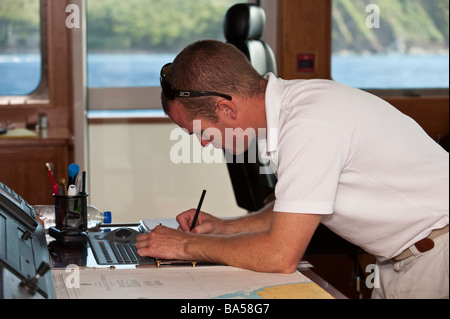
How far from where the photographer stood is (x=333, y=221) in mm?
1536

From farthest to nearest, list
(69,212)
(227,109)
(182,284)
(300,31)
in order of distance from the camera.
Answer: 1. (300,31)
2. (69,212)
3. (227,109)
4. (182,284)

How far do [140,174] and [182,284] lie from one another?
8.78 feet

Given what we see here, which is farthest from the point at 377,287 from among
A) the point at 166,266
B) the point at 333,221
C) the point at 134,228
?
the point at 134,228

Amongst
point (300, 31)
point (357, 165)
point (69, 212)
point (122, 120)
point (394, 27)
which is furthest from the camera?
point (394, 27)

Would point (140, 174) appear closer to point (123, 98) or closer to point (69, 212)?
point (123, 98)

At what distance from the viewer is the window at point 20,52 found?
12.9ft

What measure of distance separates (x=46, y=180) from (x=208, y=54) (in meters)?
2.25

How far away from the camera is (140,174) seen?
157 inches

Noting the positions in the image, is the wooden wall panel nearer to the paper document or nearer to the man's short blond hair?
the man's short blond hair

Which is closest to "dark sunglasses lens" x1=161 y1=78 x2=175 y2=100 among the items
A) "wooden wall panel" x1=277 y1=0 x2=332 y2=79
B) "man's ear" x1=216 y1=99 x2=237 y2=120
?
"man's ear" x1=216 y1=99 x2=237 y2=120

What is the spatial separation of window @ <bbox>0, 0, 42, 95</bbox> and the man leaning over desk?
2.60 m

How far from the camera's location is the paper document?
127cm

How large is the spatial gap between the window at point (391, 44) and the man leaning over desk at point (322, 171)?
2.77 metres

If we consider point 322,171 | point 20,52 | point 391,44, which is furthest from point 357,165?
point 391,44
